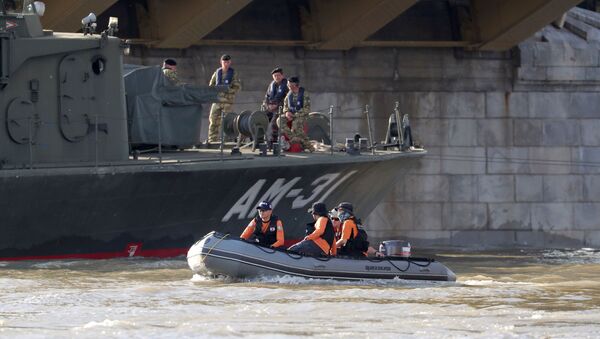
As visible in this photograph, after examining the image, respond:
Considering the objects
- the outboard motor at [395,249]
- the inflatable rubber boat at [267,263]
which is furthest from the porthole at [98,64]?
the outboard motor at [395,249]

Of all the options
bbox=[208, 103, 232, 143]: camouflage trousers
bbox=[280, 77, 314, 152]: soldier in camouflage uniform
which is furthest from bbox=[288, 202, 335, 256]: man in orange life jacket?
bbox=[208, 103, 232, 143]: camouflage trousers

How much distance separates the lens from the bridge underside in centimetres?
2670

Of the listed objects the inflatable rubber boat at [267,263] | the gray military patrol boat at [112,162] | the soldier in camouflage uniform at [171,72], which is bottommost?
the inflatable rubber boat at [267,263]

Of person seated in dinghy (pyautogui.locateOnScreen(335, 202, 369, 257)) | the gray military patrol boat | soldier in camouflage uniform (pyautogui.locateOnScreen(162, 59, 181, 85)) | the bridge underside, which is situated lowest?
person seated in dinghy (pyautogui.locateOnScreen(335, 202, 369, 257))

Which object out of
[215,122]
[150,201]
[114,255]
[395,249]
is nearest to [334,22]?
[215,122]

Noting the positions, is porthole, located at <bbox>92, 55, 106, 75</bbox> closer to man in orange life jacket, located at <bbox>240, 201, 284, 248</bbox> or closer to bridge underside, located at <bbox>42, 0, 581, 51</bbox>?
man in orange life jacket, located at <bbox>240, 201, 284, 248</bbox>

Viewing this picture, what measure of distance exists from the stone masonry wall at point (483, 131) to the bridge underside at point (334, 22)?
0.40 metres

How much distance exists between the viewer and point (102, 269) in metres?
20.6

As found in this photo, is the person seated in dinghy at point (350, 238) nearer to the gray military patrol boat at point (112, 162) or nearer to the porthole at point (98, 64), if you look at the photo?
the gray military patrol boat at point (112, 162)

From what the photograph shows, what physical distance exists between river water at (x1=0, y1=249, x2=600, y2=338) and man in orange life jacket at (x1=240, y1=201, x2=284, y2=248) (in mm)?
896

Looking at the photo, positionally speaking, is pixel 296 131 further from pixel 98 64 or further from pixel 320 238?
pixel 320 238

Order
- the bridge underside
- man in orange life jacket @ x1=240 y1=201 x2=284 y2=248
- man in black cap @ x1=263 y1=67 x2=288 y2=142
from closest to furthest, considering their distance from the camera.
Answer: man in orange life jacket @ x1=240 y1=201 x2=284 y2=248 → man in black cap @ x1=263 y1=67 x2=288 y2=142 → the bridge underside

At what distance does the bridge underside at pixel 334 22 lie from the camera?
1051 inches

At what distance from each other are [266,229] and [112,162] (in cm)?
269
